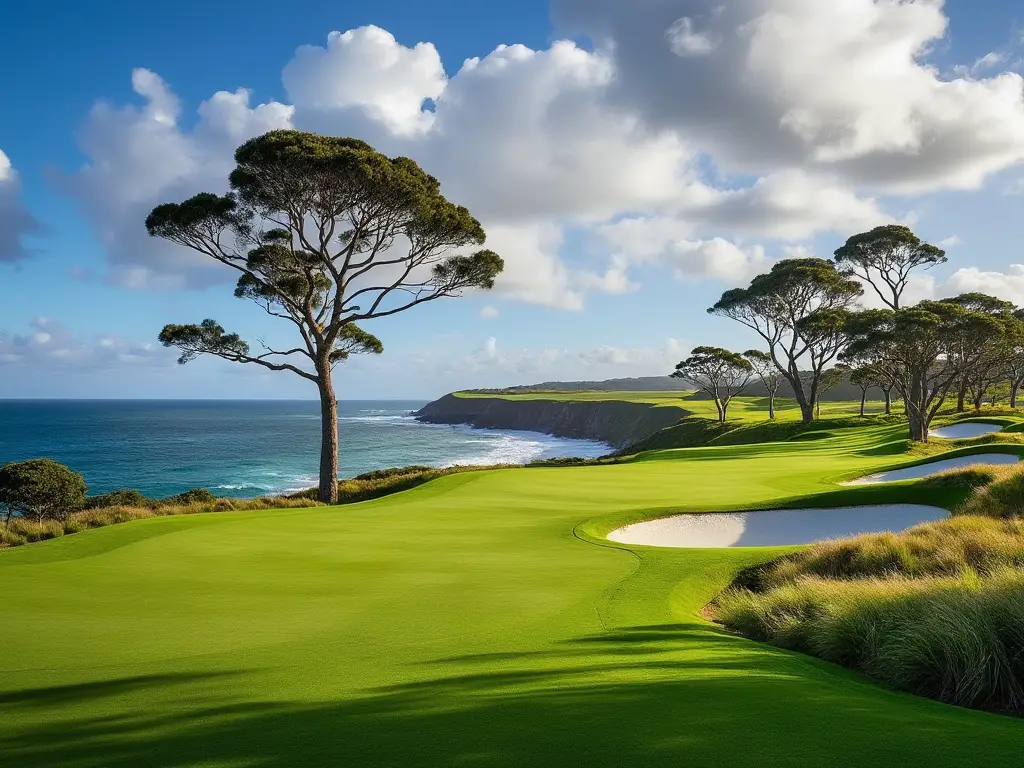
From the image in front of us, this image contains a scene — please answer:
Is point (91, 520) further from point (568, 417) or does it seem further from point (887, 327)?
point (568, 417)

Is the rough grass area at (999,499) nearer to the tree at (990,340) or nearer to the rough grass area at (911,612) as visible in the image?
the rough grass area at (911,612)

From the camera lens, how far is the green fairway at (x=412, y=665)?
3662 mm

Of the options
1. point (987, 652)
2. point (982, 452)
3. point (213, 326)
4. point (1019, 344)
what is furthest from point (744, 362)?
point (987, 652)

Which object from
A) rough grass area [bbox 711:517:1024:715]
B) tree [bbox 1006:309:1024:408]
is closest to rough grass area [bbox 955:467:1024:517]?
rough grass area [bbox 711:517:1024:715]

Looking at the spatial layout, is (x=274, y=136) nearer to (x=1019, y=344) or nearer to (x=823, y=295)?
(x=823, y=295)

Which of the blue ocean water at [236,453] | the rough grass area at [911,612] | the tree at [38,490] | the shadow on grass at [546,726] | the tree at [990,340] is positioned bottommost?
the blue ocean water at [236,453]

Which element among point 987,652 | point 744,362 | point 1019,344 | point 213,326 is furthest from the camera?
point 744,362

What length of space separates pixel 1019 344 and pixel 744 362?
2331cm

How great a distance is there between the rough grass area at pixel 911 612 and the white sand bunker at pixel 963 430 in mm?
32979

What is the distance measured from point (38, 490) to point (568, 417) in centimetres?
8444

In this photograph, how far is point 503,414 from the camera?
127m

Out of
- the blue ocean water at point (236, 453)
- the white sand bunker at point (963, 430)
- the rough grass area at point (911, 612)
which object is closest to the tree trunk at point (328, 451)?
the rough grass area at point (911, 612)

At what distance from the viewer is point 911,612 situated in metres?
6.06

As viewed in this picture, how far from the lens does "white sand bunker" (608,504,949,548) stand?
1361 centimetres
